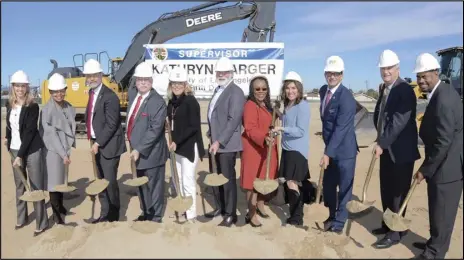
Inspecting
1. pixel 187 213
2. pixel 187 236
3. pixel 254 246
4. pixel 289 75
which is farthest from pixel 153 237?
pixel 289 75

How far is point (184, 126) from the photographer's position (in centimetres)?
422

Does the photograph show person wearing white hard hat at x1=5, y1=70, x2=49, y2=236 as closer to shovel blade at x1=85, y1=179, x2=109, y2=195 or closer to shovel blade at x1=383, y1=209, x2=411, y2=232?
shovel blade at x1=85, y1=179, x2=109, y2=195

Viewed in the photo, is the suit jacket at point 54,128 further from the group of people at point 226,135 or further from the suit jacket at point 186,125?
the suit jacket at point 186,125

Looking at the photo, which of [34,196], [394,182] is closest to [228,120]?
[394,182]

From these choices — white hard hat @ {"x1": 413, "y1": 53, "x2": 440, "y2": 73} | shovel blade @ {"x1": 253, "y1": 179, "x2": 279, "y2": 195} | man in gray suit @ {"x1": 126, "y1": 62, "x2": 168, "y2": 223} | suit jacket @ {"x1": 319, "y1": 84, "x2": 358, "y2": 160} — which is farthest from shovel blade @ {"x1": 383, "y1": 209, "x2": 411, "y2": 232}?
man in gray suit @ {"x1": 126, "y1": 62, "x2": 168, "y2": 223}

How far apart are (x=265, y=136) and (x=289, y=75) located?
2.25 ft

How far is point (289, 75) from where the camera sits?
4.12 meters

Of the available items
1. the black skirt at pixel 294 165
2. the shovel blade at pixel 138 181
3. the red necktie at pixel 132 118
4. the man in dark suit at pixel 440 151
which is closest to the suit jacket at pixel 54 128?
the red necktie at pixel 132 118

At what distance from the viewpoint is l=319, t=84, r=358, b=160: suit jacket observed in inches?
155

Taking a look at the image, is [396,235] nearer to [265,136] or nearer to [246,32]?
[265,136]

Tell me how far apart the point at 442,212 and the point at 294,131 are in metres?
1.52

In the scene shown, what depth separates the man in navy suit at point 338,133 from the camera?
395 centimetres

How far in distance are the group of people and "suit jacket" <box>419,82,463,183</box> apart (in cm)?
34

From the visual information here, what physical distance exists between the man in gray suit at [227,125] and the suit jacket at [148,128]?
0.57m
